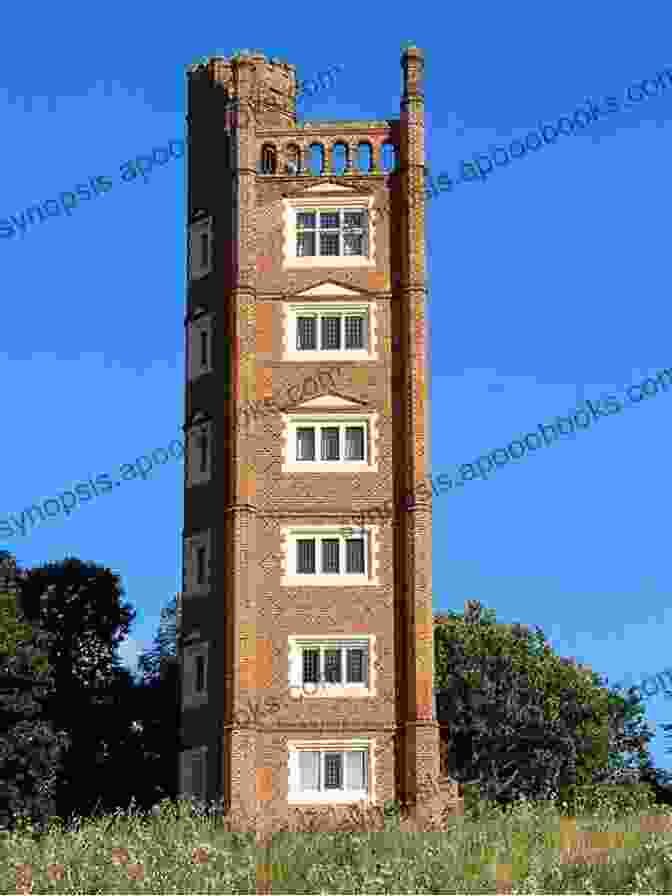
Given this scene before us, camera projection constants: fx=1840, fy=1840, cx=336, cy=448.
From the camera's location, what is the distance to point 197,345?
52.0m

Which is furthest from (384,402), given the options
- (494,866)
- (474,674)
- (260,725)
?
(474,674)

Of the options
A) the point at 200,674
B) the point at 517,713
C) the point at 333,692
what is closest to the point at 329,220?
the point at 200,674

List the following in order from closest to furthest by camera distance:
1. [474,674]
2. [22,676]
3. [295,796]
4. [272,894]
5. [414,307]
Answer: [272,894]
[295,796]
[414,307]
[22,676]
[474,674]

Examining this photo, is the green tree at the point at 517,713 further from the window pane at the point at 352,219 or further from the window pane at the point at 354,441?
the window pane at the point at 352,219

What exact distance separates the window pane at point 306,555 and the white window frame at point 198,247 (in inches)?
349

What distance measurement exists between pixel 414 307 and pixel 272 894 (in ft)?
70.6

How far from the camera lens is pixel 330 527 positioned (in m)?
48.1

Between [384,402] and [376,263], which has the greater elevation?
[376,263]

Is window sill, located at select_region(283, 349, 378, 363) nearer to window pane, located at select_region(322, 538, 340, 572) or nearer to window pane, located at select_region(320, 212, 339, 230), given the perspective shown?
window pane, located at select_region(320, 212, 339, 230)

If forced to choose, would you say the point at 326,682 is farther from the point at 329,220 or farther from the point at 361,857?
the point at 329,220

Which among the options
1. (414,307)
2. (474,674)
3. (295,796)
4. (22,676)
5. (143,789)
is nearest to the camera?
(295,796)

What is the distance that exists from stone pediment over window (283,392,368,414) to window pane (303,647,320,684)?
21.0 feet

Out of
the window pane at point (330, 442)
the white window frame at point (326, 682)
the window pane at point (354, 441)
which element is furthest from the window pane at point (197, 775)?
the window pane at point (354, 441)

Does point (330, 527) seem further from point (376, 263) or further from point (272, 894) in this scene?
point (272, 894)
